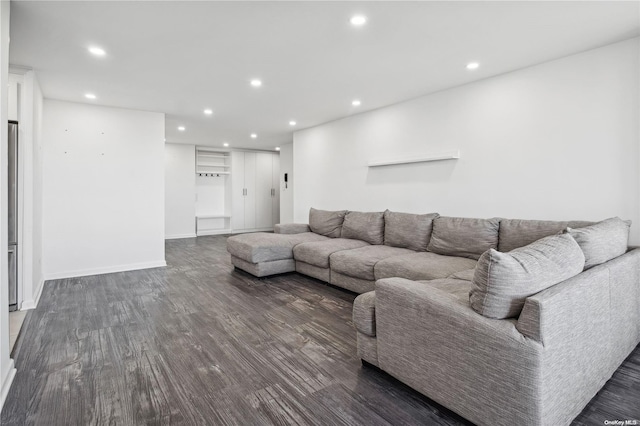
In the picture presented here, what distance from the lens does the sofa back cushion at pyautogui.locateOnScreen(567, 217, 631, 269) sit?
1.93m

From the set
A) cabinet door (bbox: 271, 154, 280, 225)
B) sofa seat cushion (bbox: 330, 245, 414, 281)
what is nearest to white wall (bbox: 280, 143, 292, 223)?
cabinet door (bbox: 271, 154, 280, 225)

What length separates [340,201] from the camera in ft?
19.0

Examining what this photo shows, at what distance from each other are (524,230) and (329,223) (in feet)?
9.40

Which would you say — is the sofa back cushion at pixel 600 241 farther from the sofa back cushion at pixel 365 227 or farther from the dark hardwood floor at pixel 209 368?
the sofa back cushion at pixel 365 227

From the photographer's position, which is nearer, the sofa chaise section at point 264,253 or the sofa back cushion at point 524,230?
the sofa back cushion at point 524,230

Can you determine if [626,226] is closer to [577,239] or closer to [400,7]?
[577,239]

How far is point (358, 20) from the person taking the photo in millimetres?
2490

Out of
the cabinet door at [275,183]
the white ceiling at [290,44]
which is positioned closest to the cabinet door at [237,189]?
the cabinet door at [275,183]

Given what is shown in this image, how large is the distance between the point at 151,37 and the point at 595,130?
161 inches

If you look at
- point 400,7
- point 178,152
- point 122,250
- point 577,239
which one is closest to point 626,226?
point 577,239

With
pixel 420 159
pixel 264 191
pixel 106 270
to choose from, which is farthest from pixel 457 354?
pixel 264 191

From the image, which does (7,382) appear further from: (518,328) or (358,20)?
(358,20)

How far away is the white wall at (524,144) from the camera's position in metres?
2.85

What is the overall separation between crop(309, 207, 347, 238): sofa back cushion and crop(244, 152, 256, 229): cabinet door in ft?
15.2
